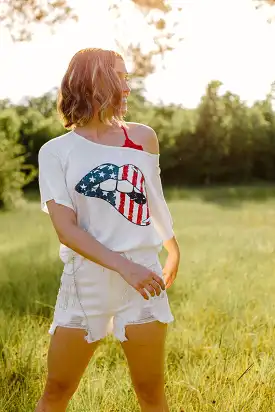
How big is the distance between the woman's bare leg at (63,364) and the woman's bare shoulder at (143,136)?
0.67m

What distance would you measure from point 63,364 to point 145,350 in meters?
0.29

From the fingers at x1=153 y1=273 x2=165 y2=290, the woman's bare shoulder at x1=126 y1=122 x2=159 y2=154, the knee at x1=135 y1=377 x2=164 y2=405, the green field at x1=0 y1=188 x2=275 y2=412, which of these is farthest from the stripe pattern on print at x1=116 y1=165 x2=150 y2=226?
the green field at x1=0 y1=188 x2=275 y2=412

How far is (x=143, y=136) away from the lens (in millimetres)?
2332

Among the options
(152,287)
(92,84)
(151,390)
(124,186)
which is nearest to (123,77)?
(92,84)

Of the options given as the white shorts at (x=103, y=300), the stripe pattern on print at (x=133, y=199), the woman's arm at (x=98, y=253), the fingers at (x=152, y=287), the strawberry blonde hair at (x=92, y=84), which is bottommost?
the white shorts at (x=103, y=300)

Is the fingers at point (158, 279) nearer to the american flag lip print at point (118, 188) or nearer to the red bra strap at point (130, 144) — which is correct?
the american flag lip print at point (118, 188)

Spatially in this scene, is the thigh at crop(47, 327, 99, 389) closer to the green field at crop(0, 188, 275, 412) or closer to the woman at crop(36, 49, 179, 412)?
the woman at crop(36, 49, 179, 412)

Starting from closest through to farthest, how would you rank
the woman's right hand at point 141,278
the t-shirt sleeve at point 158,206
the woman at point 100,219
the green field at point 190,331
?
1. the woman's right hand at point 141,278
2. the woman at point 100,219
3. the t-shirt sleeve at point 158,206
4. the green field at point 190,331

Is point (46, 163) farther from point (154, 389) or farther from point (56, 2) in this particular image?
point (56, 2)

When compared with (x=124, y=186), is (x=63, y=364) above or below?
below

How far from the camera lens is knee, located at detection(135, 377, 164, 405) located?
2326mm

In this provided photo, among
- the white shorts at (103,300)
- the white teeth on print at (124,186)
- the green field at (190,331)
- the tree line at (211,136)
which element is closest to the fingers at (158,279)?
the white shorts at (103,300)

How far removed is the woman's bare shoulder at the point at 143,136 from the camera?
2318 mm

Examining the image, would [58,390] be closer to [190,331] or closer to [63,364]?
[63,364]
